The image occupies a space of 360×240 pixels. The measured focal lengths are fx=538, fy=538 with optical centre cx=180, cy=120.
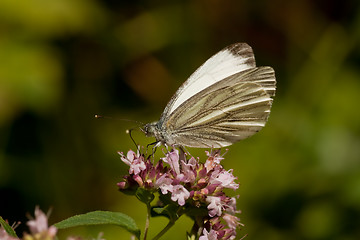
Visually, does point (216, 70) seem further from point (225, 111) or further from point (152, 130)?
point (152, 130)

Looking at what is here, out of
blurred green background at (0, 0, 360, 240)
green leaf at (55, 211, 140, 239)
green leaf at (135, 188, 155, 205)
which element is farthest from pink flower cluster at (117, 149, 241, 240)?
blurred green background at (0, 0, 360, 240)

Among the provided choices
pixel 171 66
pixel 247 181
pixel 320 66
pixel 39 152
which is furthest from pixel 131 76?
pixel 320 66

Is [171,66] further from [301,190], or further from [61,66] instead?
[301,190]

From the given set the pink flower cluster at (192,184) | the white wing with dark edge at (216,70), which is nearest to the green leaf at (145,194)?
the pink flower cluster at (192,184)

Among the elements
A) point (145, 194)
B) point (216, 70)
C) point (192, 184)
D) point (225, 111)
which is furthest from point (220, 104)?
point (145, 194)

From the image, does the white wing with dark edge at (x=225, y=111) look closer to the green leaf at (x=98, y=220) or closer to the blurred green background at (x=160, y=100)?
the green leaf at (x=98, y=220)

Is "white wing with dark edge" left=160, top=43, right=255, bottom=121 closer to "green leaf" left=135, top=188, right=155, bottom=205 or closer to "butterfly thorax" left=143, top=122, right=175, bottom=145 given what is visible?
"butterfly thorax" left=143, top=122, right=175, bottom=145
